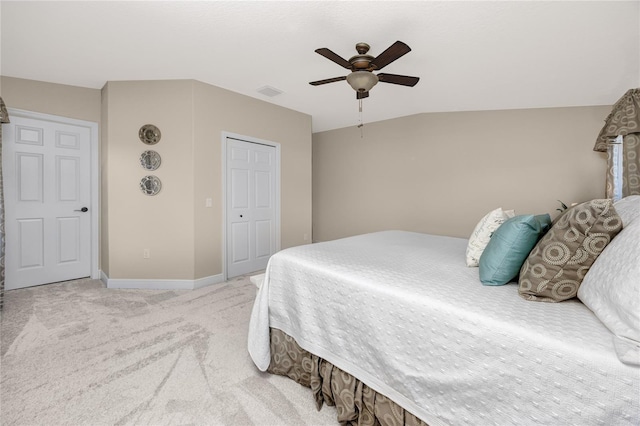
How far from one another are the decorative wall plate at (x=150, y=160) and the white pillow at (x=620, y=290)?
12.4 feet

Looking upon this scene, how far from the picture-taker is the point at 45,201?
3.31 meters

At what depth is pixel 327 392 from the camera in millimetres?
1486

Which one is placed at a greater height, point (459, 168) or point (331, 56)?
point (331, 56)

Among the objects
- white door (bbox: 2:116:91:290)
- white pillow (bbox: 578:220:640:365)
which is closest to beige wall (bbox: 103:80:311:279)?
white door (bbox: 2:116:91:290)

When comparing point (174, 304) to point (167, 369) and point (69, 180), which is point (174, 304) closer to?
point (167, 369)

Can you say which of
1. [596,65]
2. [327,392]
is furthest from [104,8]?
[596,65]

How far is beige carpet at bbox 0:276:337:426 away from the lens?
143 centimetres

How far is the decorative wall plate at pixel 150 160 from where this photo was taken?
3252mm

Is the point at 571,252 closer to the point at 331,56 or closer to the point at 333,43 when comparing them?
the point at 331,56

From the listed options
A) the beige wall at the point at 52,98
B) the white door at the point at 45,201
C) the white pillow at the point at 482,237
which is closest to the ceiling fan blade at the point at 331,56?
the white pillow at the point at 482,237

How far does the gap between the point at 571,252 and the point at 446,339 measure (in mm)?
584

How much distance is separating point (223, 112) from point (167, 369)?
2.90m

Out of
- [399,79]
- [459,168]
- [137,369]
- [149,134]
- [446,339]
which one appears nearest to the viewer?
[446,339]

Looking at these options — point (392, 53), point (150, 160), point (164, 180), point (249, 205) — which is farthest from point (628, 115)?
point (150, 160)
